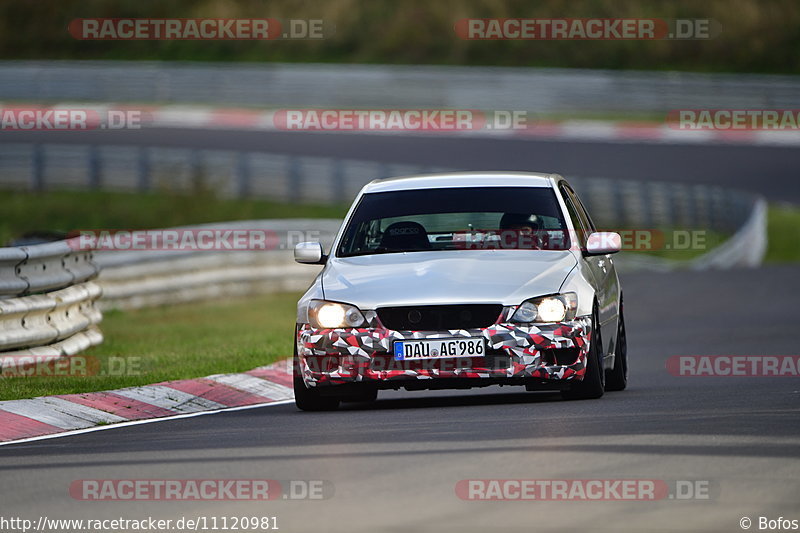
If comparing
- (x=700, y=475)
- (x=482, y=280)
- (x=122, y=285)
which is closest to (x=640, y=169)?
(x=122, y=285)

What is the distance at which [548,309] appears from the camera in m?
10.9

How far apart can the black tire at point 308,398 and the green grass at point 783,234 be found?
Result: 19.3 meters

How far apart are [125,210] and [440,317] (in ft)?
70.7

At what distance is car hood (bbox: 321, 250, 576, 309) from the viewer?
10883 mm

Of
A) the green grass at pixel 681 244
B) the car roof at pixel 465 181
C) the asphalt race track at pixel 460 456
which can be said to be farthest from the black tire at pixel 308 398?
the green grass at pixel 681 244

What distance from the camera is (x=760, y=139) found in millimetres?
40125

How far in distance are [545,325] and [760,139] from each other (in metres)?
30.3

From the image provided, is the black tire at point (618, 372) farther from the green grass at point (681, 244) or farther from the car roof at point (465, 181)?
the green grass at point (681, 244)

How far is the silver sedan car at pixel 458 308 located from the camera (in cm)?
1078

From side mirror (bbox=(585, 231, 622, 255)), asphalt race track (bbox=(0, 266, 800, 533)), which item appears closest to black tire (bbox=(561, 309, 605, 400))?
asphalt race track (bbox=(0, 266, 800, 533))

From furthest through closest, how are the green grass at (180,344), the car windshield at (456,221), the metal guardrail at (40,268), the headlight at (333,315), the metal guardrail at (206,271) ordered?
the metal guardrail at (206,271) → the metal guardrail at (40,268) → the green grass at (180,344) → the car windshield at (456,221) → the headlight at (333,315)

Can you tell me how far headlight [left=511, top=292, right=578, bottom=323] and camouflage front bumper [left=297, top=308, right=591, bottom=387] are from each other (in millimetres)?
43

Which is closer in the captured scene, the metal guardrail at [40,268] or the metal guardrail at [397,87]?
the metal guardrail at [40,268]

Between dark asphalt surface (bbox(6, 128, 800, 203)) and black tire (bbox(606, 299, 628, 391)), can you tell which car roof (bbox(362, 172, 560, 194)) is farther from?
dark asphalt surface (bbox(6, 128, 800, 203))
